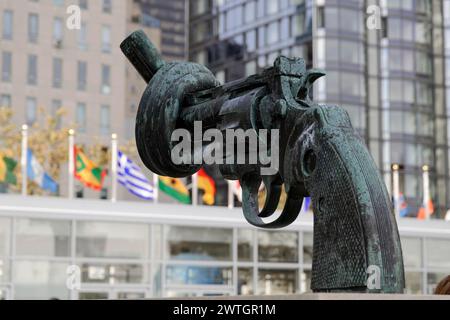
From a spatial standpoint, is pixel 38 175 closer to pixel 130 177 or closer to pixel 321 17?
pixel 130 177

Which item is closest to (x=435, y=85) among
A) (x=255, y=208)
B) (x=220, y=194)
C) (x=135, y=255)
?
(x=220, y=194)

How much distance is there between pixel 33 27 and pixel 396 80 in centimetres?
2499

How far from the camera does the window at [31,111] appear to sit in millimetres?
67700

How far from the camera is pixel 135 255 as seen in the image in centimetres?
2422

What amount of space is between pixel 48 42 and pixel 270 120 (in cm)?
6637

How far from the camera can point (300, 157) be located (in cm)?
406

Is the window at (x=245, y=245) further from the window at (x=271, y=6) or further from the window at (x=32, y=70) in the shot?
the window at (x=271, y=6)

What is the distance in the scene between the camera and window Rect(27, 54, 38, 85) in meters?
68.1

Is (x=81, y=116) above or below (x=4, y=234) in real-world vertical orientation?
above

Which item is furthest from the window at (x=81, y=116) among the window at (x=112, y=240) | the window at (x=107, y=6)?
the window at (x=112, y=240)

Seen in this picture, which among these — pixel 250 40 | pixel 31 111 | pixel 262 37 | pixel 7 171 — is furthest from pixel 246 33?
pixel 7 171

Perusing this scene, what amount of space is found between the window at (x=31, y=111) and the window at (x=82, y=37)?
5072mm
